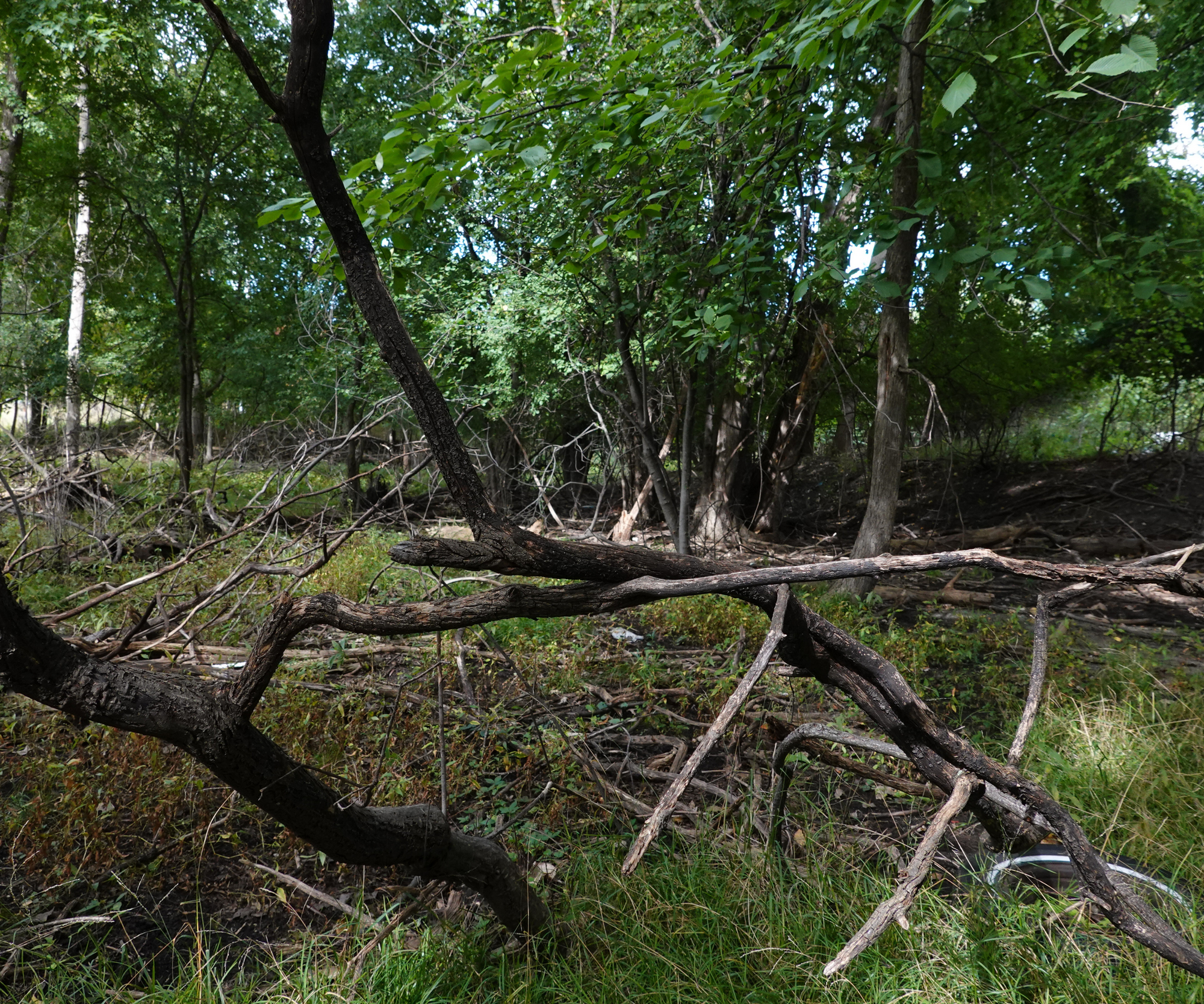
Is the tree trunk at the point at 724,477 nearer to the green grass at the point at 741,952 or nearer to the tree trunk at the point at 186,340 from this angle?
the green grass at the point at 741,952

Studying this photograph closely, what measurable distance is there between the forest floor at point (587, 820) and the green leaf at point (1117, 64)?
233cm

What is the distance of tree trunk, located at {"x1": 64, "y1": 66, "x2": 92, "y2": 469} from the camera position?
355 inches

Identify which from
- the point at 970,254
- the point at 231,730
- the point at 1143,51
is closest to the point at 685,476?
the point at 970,254

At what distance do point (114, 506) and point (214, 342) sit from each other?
29.3 feet

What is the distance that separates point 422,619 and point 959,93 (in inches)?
86.5

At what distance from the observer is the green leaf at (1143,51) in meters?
1.81

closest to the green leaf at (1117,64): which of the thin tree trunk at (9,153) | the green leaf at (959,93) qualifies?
the green leaf at (959,93)

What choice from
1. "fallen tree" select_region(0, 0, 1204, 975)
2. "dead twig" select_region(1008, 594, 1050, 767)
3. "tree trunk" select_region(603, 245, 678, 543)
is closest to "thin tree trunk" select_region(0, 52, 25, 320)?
"tree trunk" select_region(603, 245, 678, 543)

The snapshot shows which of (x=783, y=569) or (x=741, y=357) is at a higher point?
(x=741, y=357)

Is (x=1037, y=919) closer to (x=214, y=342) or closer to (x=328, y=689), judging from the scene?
(x=328, y=689)

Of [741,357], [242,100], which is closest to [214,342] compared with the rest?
[242,100]

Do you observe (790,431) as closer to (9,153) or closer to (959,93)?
(959,93)

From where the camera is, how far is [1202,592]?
1422 mm

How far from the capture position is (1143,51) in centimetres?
189
